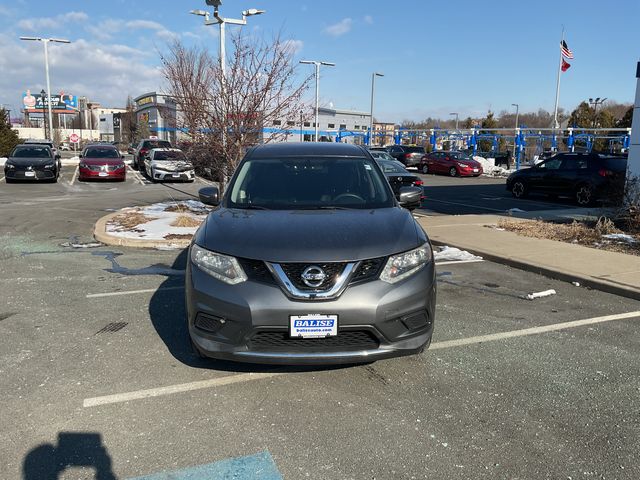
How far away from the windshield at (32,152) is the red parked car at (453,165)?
2144 cm

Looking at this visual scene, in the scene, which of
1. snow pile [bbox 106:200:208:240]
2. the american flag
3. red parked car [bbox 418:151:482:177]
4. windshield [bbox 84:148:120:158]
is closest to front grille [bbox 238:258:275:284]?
snow pile [bbox 106:200:208:240]

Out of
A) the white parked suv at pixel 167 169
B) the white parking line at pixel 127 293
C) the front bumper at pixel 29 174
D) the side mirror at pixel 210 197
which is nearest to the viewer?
the side mirror at pixel 210 197

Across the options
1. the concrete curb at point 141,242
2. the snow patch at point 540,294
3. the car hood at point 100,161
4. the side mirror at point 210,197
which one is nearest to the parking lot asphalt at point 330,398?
the snow patch at point 540,294

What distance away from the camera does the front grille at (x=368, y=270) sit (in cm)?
353

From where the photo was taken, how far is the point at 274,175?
16.4 ft

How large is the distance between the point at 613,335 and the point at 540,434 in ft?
7.39

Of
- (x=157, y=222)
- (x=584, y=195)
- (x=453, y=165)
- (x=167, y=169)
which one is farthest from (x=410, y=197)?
(x=453, y=165)

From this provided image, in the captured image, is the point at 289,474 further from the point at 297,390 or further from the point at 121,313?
the point at 121,313

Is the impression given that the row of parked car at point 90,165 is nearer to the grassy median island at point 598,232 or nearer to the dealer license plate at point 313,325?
the grassy median island at point 598,232

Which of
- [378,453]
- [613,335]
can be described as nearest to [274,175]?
[378,453]

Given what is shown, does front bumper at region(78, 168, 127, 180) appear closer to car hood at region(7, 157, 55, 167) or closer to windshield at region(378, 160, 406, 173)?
car hood at region(7, 157, 55, 167)

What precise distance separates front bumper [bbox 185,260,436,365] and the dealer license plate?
3 centimetres

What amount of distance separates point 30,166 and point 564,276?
2092 cm

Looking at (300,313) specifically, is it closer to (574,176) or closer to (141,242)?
(141,242)
